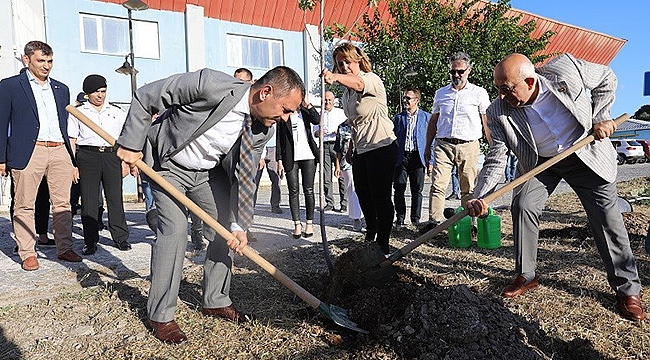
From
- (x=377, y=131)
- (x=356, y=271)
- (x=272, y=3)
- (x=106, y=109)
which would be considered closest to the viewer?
(x=356, y=271)

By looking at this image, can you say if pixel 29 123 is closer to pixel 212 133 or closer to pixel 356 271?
pixel 212 133

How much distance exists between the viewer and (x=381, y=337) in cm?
274

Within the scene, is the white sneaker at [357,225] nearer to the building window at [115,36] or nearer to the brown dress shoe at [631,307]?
the brown dress shoe at [631,307]

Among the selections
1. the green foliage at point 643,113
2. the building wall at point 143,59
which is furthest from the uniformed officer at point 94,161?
the green foliage at point 643,113

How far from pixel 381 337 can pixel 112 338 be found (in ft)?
5.35

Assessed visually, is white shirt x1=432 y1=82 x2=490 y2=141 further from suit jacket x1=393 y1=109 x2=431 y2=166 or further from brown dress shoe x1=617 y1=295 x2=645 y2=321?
brown dress shoe x1=617 y1=295 x2=645 y2=321

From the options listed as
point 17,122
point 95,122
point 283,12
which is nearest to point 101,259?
point 95,122

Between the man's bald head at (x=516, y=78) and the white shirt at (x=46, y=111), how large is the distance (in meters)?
3.98

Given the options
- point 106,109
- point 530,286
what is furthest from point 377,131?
point 106,109

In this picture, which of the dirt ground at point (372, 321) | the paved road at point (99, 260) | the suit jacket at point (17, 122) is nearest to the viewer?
the dirt ground at point (372, 321)

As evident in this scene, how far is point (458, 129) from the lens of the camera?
542 centimetres

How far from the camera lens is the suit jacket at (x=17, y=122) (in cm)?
444

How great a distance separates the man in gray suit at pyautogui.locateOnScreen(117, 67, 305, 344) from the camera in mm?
2760

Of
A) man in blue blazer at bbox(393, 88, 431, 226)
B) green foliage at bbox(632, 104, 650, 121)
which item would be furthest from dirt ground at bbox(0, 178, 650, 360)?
green foliage at bbox(632, 104, 650, 121)
